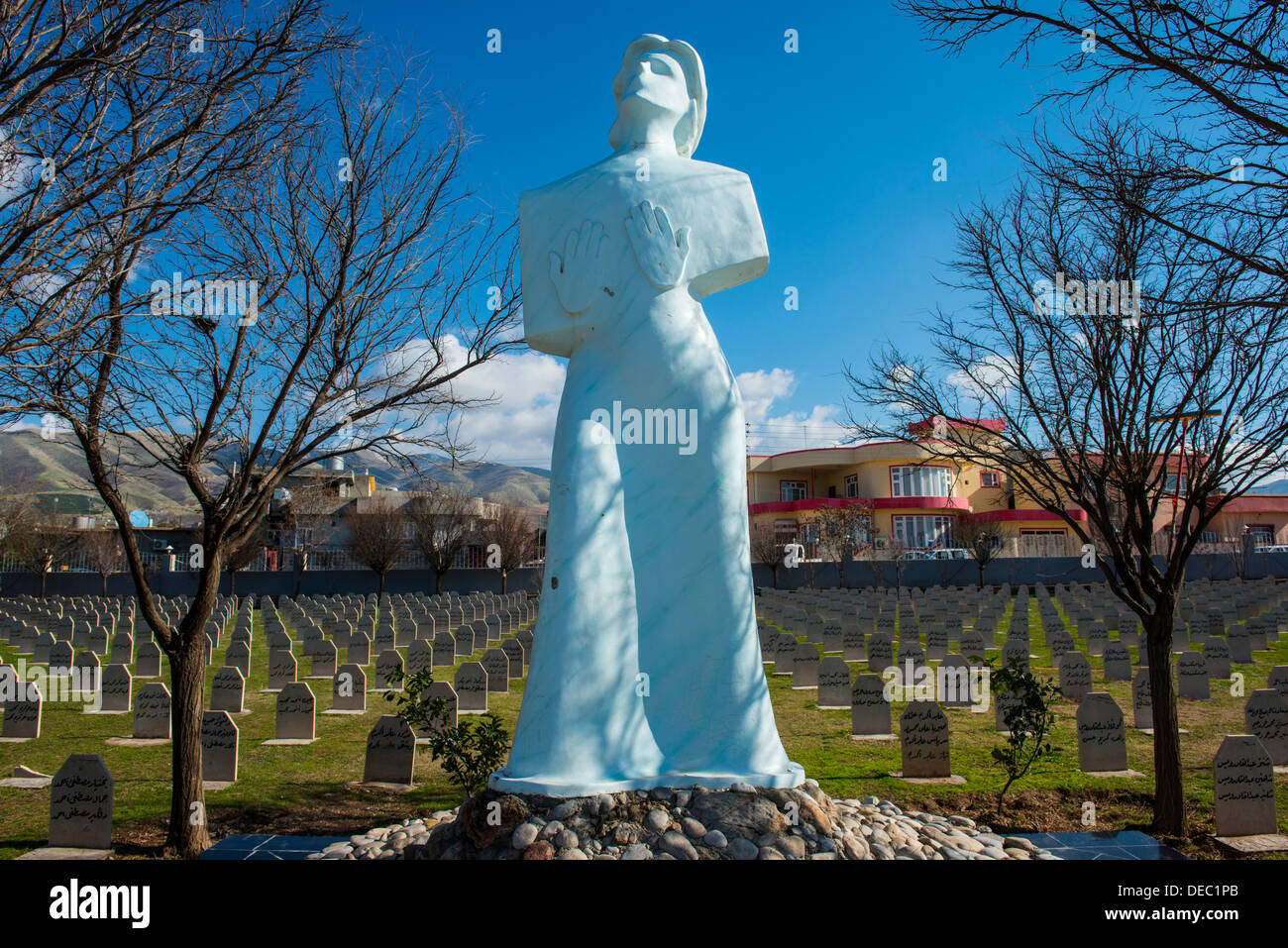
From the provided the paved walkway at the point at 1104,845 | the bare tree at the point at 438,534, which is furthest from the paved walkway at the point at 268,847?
the bare tree at the point at 438,534

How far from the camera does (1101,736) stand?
7980mm

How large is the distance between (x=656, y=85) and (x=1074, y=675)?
9714 millimetres

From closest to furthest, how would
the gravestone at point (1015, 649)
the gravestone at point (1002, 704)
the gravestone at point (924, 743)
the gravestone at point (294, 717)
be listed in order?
1. the gravestone at point (924, 743)
2. the gravestone at point (1002, 704)
3. the gravestone at point (294, 717)
4. the gravestone at point (1015, 649)

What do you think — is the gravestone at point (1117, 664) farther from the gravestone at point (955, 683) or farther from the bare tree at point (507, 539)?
the bare tree at point (507, 539)

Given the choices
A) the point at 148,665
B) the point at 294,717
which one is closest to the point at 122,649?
the point at 148,665

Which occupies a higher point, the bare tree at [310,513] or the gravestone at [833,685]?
the bare tree at [310,513]

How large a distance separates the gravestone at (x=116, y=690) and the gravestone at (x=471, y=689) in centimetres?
456

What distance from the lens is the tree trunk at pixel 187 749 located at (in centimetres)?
569

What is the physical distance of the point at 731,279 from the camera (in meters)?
5.16

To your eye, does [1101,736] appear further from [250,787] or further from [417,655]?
[417,655]

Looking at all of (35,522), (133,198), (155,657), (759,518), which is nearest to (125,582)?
(35,522)

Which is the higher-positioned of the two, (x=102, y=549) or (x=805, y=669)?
(x=102, y=549)

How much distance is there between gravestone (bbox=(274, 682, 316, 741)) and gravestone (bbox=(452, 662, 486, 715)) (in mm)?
2087

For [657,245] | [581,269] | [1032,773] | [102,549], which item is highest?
[657,245]
